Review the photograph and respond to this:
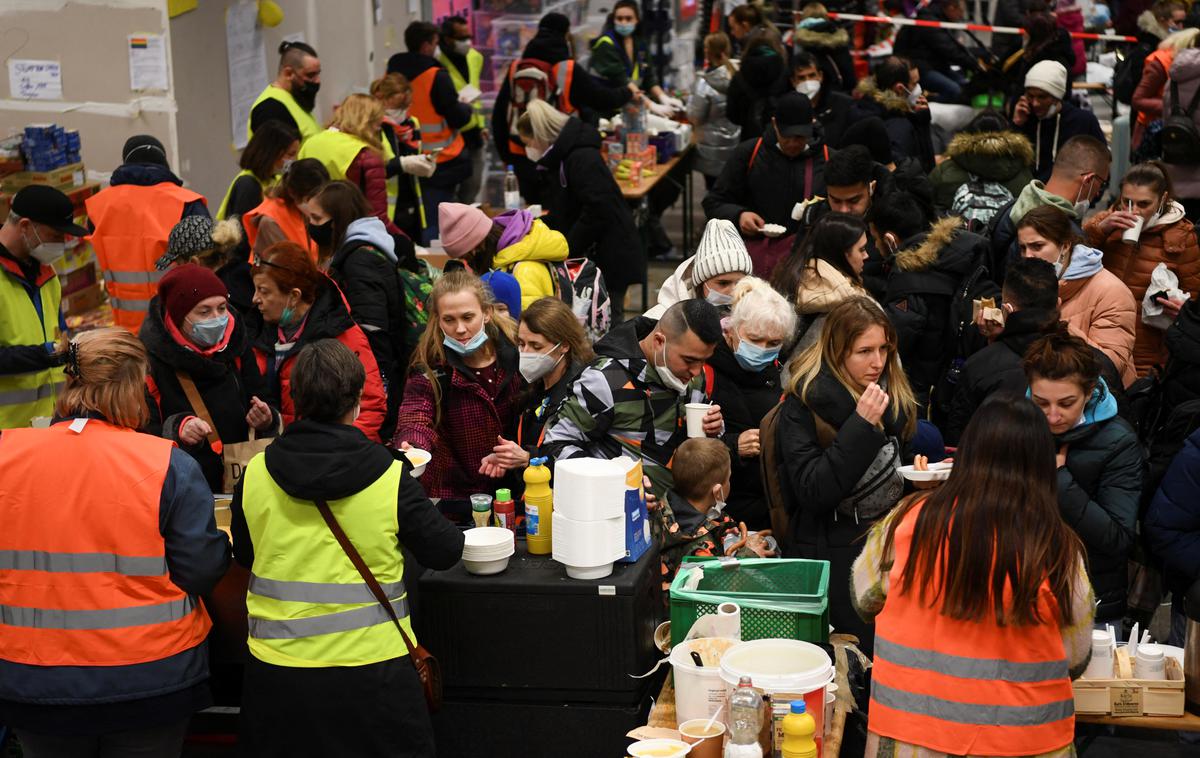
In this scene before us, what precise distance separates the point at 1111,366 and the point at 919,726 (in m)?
2.28

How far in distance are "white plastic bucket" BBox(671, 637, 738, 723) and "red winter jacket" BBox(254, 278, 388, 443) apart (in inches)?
83.7

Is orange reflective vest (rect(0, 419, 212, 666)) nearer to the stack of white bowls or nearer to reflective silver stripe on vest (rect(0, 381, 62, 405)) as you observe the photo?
the stack of white bowls

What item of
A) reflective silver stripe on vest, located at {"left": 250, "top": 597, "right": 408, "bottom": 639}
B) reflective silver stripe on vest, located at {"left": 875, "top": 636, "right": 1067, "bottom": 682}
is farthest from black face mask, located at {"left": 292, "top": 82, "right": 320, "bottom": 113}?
reflective silver stripe on vest, located at {"left": 875, "top": 636, "right": 1067, "bottom": 682}

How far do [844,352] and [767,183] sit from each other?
3.33 meters

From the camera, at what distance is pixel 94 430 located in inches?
155

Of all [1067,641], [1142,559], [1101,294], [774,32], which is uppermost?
[774,32]

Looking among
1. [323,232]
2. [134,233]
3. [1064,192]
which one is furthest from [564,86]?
[1064,192]

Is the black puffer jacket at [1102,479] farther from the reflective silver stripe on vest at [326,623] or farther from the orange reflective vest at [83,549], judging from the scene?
the orange reflective vest at [83,549]

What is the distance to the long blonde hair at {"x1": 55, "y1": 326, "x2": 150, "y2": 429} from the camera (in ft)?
13.0

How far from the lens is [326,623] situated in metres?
3.96

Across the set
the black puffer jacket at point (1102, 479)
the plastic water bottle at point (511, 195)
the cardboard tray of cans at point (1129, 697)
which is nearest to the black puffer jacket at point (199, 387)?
the black puffer jacket at point (1102, 479)

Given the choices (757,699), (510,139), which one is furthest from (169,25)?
(757,699)

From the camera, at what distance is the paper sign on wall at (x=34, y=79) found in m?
9.13

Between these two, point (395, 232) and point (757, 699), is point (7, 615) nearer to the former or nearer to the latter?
point (757, 699)
